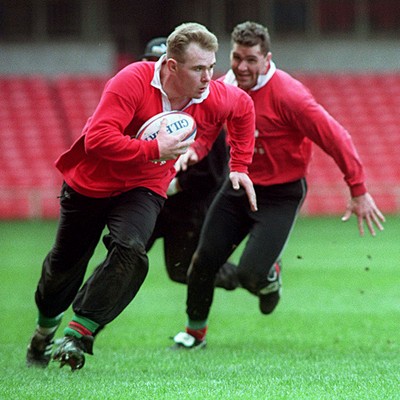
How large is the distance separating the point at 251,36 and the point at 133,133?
5.83 ft

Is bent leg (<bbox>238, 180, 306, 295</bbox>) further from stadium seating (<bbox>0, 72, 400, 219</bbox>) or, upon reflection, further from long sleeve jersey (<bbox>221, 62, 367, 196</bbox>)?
stadium seating (<bbox>0, 72, 400, 219</bbox>)

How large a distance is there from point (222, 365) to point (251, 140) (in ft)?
4.82

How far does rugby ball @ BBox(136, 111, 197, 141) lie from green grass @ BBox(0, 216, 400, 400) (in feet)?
4.68

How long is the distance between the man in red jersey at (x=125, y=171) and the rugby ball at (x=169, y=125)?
59mm

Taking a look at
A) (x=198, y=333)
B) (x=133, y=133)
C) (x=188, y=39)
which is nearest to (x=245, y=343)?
(x=198, y=333)

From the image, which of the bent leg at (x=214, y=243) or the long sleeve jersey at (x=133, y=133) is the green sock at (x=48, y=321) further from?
the bent leg at (x=214, y=243)

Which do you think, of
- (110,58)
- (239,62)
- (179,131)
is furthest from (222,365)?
(110,58)

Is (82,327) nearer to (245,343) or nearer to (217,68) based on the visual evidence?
(245,343)

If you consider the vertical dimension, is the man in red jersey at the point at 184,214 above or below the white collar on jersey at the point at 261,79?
below

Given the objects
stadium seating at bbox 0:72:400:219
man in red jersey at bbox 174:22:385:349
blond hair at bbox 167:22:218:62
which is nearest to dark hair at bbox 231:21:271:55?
man in red jersey at bbox 174:22:385:349

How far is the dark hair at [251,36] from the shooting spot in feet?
Result: 25.9

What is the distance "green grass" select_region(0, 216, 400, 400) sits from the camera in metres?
5.90

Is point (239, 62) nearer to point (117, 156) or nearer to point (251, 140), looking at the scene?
point (251, 140)

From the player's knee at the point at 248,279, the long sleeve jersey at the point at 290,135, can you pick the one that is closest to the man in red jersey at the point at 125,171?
the long sleeve jersey at the point at 290,135
